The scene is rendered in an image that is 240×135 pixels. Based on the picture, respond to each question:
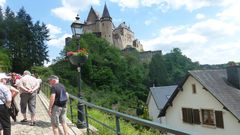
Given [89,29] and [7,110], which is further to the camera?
[89,29]

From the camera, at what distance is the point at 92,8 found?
396ft

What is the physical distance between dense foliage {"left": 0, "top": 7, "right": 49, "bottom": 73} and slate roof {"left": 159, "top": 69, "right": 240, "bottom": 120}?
43.6 m

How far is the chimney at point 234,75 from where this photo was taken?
22723 millimetres

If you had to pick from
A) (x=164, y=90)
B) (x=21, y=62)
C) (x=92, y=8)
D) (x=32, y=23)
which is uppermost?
(x=92, y=8)

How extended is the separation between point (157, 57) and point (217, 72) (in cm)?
7660

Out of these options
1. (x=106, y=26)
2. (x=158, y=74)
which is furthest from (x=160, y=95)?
(x=106, y=26)

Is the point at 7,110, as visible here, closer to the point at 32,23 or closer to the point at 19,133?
the point at 19,133

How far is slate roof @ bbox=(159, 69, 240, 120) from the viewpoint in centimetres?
2023

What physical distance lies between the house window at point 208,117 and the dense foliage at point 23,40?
147 feet

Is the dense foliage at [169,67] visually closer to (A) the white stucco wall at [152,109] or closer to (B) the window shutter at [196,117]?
(A) the white stucco wall at [152,109]

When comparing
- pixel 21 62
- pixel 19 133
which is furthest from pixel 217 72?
pixel 21 62

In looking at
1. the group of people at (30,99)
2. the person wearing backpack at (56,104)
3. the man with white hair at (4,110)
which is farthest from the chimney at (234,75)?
the man with white hair at (4,110)

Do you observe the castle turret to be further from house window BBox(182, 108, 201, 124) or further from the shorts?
the shorts

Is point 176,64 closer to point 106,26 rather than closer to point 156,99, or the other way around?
point 106,26
